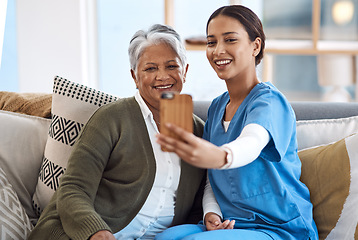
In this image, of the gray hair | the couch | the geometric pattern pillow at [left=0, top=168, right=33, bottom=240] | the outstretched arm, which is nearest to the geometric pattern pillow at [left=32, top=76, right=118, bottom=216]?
the couch

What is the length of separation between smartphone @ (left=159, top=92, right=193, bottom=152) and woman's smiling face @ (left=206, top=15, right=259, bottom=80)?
0.45 metres

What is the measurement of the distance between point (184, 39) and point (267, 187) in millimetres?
3018

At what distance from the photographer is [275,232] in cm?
138

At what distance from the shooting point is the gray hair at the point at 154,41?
5.08ft

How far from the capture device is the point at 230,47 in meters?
1.38

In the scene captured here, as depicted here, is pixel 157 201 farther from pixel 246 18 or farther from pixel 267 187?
pixel 246 18

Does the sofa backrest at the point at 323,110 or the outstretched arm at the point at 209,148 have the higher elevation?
the outstretched arm at the point at 209,148

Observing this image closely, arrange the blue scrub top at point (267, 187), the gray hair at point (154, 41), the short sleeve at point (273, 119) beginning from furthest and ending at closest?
the gray hair at point (154, 41)
the blue scrub top at point (267, 187)
the short sleeve at point (273, 119)

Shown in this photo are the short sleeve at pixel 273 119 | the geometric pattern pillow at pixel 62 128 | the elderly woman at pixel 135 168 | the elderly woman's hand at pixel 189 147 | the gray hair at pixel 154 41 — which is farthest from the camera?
the geometric pattern pillow at pixel 62 128

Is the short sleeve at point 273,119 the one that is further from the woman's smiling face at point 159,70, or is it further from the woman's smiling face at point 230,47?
the woman's smiling face at point 159,70

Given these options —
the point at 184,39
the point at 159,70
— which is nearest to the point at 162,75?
the point at 159,70

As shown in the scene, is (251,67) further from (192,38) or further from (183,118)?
(192,38)

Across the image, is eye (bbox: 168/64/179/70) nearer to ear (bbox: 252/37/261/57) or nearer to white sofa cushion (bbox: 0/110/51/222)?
ear (bbox: 252/37/261/57)

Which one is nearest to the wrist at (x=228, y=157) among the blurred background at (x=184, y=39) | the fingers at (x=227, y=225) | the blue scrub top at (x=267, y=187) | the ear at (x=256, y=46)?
the blue scrub top at (x=267, y=187)
